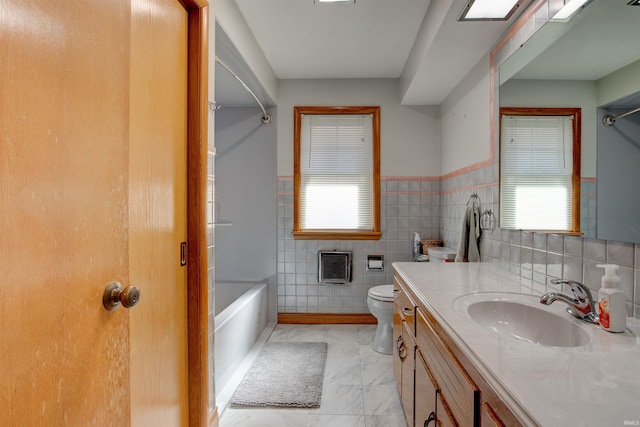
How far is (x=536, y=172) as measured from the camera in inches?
57.6

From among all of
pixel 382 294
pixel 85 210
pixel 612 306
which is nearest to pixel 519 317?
pixel 612 306

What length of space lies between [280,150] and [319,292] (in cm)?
144

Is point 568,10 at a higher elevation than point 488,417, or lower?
higher

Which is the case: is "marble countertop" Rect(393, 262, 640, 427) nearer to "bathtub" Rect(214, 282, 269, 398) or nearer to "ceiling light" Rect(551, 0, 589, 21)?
"ceiling light" Rect(551, 0, 589, 21)

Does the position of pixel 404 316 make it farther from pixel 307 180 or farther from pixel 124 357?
pixel 307 180

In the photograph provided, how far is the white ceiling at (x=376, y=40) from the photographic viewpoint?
73.5 inches

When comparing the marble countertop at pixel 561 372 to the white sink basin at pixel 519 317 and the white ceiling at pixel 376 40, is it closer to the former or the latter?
the white sink basin at pixel 519 317

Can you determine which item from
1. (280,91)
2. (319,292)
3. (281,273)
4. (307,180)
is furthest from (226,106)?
(319,292)

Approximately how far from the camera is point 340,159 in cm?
314

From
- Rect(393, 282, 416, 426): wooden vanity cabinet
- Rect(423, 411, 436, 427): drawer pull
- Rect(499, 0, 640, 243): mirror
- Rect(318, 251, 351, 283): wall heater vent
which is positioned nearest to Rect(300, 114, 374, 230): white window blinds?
Rect(318, 251, 351, 283): wall heater vent

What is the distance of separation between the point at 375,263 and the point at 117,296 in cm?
247

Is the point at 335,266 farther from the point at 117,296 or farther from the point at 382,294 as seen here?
the point at 117,296

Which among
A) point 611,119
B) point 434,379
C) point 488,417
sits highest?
point 611,119

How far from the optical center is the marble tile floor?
1690 mm
